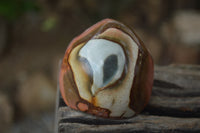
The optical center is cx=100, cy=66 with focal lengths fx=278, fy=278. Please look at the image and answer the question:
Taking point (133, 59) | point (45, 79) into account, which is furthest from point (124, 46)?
point (45, 79)

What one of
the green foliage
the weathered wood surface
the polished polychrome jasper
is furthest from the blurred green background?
the polished polychrome jasper

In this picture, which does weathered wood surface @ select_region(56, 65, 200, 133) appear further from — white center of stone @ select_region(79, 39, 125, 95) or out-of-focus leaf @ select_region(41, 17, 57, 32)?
out-of-focus leaf @ select_region(41, 17, 57, 32)

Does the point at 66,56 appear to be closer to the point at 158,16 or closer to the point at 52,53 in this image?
the point at 52,53

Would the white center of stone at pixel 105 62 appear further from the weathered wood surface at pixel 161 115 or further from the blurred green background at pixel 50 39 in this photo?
the blurred green background at pixel 50 39

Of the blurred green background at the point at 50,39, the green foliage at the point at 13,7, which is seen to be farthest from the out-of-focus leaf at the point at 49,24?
the green foliage at the point at 13,7

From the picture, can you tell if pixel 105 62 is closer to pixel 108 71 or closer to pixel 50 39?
pixel 108 71
